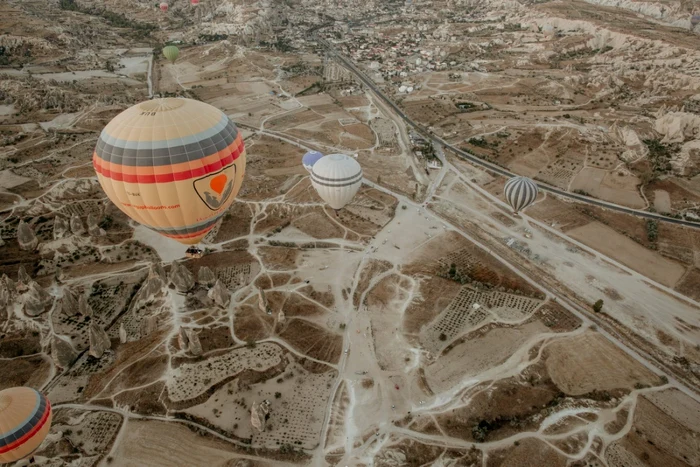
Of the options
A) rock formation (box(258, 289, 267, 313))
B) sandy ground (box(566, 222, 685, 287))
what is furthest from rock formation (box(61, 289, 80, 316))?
sandy ground (box(566, 222, 685, 287))

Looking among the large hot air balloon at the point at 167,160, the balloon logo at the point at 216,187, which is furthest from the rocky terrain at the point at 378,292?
the large hot air balloon at the point at 167,160

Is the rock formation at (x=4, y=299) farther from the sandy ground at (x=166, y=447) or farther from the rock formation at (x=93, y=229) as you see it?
the sandy ground at (x=166, y=447)

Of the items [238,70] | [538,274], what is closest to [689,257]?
[538,274]

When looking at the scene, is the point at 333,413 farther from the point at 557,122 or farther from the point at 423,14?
the point at 423,14

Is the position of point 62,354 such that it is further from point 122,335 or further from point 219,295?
point 219,295

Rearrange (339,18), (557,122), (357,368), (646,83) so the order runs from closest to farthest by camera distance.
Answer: (357,368), (557,122), (646,83), (339,18)

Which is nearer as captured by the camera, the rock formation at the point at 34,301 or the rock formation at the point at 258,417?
the rock formation at the point at 258,417
